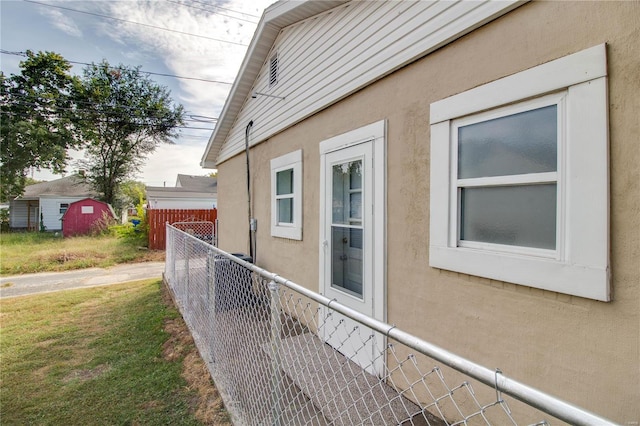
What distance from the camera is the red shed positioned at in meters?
→ 17.7

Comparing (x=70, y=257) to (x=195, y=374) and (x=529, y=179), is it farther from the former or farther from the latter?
(x=529, y=179)

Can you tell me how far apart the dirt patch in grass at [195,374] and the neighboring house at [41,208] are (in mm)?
25360

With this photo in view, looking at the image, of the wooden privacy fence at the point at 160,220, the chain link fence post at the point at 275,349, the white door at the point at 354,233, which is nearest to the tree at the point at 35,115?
the wooden privacy fence at the point at 160,220

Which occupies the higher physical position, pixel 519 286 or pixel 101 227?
pixel 519 286

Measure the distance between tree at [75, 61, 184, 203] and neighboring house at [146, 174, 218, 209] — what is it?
3614 mm

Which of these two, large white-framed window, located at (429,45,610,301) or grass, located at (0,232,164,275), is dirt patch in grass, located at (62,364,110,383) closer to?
large white-framed window, located at (429,45,610,301)

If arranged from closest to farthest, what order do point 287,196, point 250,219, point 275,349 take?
point 275,349 < point 287,196 < point 250,219

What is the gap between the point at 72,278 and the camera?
851 centimetres

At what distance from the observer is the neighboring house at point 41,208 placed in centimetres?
2281

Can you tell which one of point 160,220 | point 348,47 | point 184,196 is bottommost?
point 160,220

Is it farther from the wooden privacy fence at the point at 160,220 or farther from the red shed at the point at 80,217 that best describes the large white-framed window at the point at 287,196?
the red shed at the point at 80,217

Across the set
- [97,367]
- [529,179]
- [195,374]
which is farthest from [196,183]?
[529,179]

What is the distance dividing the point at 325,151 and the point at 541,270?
2.53 meters

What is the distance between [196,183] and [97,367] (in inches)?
926
